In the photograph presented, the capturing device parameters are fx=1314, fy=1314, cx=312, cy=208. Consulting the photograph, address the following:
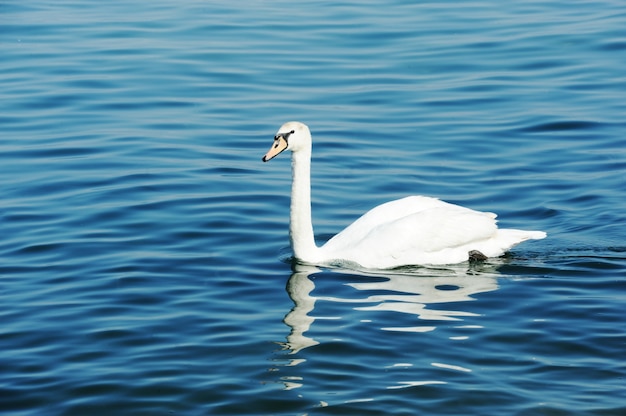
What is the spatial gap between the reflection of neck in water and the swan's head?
120 cm

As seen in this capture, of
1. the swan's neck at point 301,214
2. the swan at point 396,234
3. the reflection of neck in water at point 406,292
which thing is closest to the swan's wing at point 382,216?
the swan at point 396,234

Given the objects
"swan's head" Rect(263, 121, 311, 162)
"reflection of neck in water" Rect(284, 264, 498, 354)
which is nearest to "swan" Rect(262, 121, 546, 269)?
"swan's head" Rect(263, 121, 311, 162)

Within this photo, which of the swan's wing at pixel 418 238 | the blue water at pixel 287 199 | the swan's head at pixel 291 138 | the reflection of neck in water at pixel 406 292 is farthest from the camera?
the swan's head at pixel 291 138

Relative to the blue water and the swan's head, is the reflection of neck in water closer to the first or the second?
the blue water

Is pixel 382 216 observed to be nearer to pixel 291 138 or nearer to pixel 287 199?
pixel 291 138

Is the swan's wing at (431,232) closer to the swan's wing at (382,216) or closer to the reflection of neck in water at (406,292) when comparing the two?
the swan's wing at (382,216)

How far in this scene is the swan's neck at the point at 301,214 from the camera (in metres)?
13.2

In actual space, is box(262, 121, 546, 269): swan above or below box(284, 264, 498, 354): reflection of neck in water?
above

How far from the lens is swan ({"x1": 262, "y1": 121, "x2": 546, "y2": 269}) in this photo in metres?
13.0

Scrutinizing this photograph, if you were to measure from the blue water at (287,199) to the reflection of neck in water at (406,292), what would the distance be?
4 centimetres

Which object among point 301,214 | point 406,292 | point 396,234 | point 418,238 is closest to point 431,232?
point 418,238

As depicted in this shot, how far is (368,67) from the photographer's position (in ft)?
74.1

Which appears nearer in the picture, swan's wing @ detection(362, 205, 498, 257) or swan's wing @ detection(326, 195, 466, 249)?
swan's wing @ detection(362, 205, 498, 257)

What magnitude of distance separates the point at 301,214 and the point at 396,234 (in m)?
1.03
